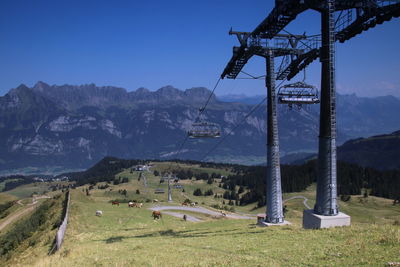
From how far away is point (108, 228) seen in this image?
41750 millimetres

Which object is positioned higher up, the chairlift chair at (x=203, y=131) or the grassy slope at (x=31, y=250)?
the chairlift chair at (x=203, y=131)

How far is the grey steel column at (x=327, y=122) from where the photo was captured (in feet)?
75.5

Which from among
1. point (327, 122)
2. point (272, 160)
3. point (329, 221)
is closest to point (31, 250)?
point (272, 160)

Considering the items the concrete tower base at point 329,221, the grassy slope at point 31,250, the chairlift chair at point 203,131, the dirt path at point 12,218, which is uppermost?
the chairlift chair at point 203,131

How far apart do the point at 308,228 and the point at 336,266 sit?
34.8 ft

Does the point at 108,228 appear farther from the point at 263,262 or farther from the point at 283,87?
the point at 263,262

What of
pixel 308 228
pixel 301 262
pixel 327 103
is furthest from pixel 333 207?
pixel 301 262

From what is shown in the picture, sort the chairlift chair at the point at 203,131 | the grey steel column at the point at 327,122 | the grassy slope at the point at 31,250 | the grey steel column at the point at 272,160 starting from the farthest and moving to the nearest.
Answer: the chairlift chair at the point at 203,131
the grassy slope at the point at 31,250
the grey steel column at the point at 272,160
the grey steel column at the point at 327,122

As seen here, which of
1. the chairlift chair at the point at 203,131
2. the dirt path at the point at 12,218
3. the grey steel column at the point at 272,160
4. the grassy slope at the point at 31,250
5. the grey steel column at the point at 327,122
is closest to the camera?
the grey steel column at the point at 327,122

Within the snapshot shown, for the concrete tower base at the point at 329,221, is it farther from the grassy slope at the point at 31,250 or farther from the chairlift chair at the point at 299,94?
the grassy slope at the point at 31,250

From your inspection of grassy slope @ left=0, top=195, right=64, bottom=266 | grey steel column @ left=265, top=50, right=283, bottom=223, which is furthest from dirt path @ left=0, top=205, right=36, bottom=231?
grey steel column @ left=265, top=50, right=283, bottom=223

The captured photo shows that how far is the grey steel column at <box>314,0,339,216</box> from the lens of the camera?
23.0 meters

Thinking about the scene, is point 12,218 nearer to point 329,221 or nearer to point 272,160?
point 272,160

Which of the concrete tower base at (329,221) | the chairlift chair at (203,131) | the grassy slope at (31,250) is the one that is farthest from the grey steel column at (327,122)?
the grassy slope at (31,250)
